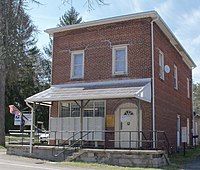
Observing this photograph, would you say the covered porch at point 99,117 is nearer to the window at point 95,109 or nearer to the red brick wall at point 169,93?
the window at point 95,109

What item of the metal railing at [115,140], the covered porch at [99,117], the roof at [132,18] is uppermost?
the roof at [132,18]

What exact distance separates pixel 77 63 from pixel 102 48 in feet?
7.02

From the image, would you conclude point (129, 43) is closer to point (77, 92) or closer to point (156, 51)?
point (156, 51)

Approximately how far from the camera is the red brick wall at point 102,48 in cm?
2144

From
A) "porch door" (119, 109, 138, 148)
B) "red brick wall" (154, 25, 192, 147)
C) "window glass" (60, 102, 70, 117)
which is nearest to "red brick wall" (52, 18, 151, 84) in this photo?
"red brick wall" (154, 25, 192, 147)

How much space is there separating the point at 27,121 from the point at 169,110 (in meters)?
13.0

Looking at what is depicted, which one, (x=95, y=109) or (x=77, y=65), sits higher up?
(x=77, y=65)

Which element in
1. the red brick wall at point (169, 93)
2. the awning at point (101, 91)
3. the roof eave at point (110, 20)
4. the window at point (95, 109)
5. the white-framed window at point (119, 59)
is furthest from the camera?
the window at point (95, 109)

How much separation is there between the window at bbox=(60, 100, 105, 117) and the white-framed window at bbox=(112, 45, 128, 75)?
2119 millimetres

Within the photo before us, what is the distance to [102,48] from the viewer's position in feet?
75.2

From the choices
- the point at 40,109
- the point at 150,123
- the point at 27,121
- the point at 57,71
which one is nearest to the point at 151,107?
the point at 150,123

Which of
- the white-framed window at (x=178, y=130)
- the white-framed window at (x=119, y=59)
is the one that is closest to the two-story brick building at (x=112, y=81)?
the white-framed window at (x=119, y=59)

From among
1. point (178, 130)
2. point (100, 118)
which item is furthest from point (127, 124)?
point (178, 130)

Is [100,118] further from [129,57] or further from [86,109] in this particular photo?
[129,57]
